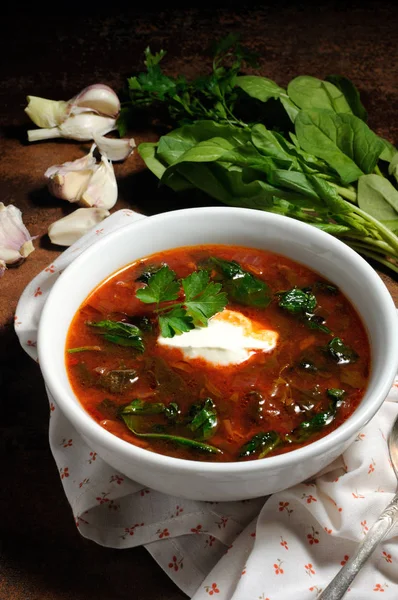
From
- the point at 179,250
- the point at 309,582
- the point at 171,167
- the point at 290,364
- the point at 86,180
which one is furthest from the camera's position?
the point at 86,180

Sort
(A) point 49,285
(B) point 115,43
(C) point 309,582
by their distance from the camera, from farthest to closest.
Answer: (B) point 115,43
(A) point 49,285
(C) point 309,582

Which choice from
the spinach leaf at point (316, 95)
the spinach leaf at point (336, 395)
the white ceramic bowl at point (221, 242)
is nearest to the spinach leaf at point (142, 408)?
the white ceramic bowl at point (221, 242)

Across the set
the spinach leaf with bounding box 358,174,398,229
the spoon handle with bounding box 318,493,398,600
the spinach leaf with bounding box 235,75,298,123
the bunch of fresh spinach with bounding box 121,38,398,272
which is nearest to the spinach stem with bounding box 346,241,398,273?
the bunch of fresh spinach with bounding box 121,38,398,272

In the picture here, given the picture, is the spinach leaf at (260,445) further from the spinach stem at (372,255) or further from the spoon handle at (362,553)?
the spinach stem at (372,255)

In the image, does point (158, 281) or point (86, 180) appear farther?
point (86, 180)

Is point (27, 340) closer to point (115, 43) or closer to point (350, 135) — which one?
point (350, 135)

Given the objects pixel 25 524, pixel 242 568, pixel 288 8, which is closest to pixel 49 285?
pixel 25 524
